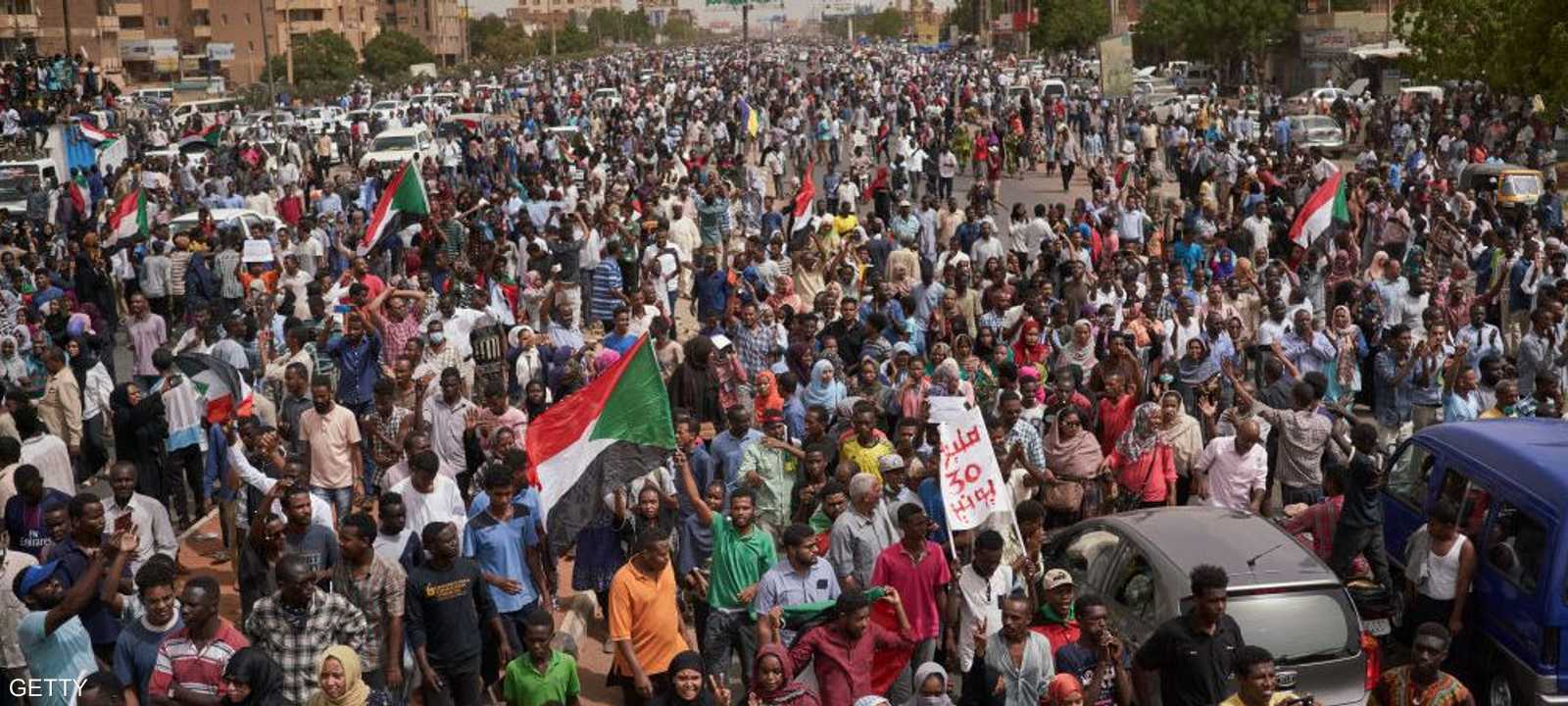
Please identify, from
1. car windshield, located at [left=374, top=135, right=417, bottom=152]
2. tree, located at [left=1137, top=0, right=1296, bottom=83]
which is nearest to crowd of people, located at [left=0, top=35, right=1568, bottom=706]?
car windshield, located at [left=374, top=135, right=417, bottom=152]

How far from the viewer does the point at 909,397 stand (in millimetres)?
11727

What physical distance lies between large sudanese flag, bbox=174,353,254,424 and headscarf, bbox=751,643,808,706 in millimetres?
5957

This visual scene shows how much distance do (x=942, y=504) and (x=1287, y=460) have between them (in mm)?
2644

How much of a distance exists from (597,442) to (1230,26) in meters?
55.7

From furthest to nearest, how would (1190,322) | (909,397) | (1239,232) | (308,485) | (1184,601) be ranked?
(1239,232), (1190,322), (909,397), (308,485), (1184,601)

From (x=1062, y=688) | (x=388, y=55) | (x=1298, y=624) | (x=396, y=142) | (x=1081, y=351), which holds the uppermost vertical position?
(x=388, y=55)

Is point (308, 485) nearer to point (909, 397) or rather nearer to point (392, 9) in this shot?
point (909, 397)

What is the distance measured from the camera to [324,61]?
92.1 meters

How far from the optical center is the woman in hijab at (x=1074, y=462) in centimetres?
1048

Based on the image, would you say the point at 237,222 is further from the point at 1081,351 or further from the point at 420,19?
the point at 420,19

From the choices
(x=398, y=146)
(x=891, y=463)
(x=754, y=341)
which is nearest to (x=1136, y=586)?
(x=891, y=463)

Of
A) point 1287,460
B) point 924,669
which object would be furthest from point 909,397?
point 924,669

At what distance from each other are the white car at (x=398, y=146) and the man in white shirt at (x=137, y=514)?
28.0 metres

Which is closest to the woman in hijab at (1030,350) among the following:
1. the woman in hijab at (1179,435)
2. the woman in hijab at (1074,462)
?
the woman in hijab at (1179,435)
